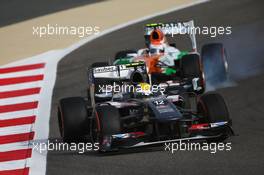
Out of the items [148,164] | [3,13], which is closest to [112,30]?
[3,13]

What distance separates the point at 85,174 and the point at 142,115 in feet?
7.17

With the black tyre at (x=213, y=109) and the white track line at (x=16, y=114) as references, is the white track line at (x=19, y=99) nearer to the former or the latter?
the white track line at (x=16, y=114)

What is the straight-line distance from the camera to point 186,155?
1381 centimetres

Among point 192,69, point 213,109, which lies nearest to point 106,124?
point 213,109

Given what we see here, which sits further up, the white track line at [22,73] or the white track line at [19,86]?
the white track line at [22,73]

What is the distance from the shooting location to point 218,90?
19.3 metres

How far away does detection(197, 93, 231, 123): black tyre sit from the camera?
1436cm

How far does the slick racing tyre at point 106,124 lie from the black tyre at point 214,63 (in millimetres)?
5978

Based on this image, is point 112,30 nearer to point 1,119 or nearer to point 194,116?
point 1,119

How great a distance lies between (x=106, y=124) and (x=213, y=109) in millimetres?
1670

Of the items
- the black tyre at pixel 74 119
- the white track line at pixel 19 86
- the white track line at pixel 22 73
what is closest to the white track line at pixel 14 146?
the black tyre at pixel 74 119

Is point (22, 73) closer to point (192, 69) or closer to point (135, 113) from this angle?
point (192, 69)

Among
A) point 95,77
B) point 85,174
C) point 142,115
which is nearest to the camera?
point 85,174

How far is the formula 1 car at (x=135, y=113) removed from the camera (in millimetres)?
14133
